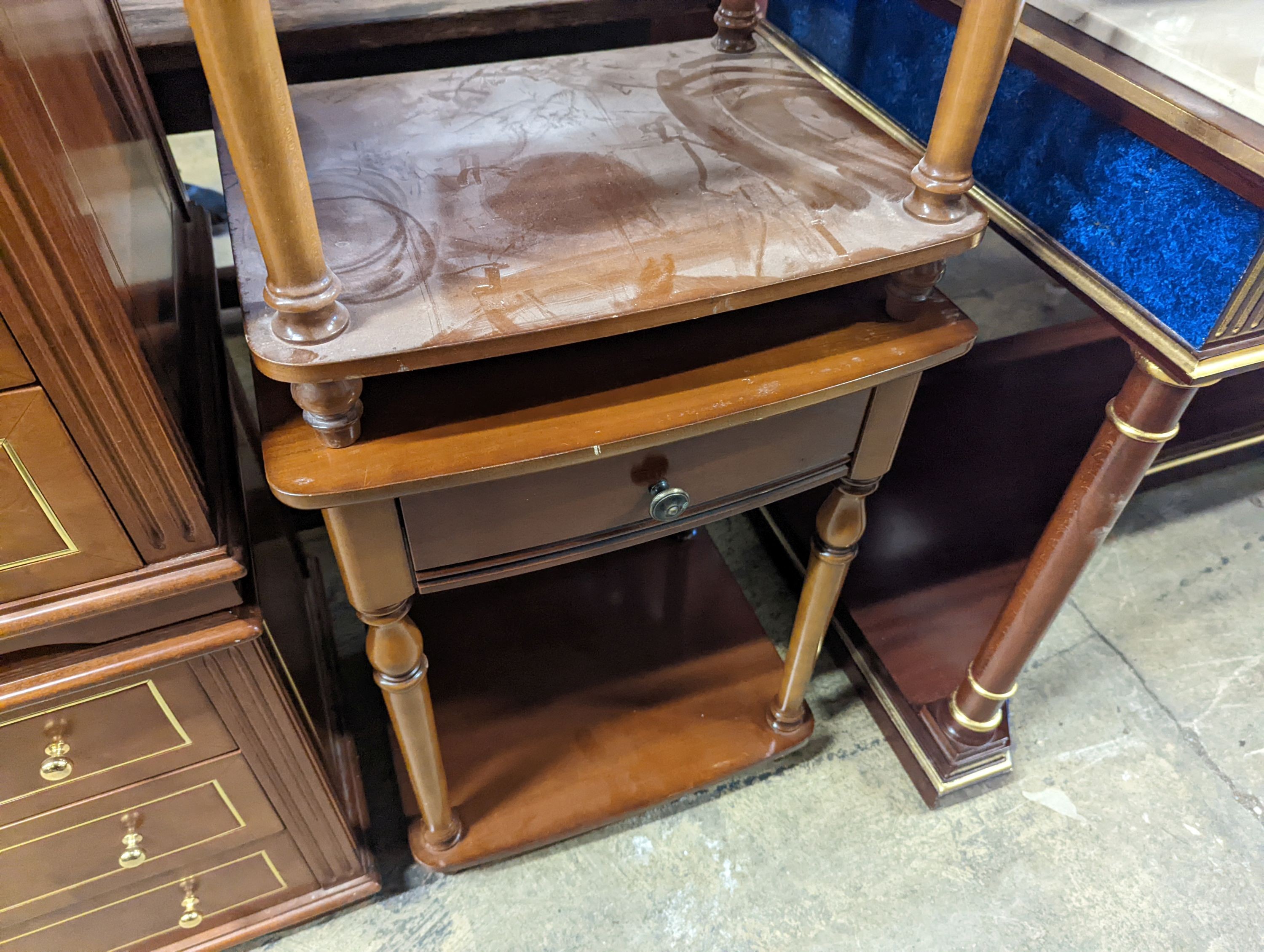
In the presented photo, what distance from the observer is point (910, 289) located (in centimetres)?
69

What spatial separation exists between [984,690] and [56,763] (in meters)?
0.95

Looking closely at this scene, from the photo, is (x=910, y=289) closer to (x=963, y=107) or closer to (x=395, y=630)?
(x=963, y=107)

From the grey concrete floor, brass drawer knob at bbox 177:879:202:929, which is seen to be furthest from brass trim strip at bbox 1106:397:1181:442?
brass drawer knob at bbox 177:879:202:929

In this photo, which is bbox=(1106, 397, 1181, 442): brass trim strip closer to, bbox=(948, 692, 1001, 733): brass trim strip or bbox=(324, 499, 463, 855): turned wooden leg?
bbox=(948, 692, 1001, 733): brass trim strip

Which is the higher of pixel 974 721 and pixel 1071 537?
pixel 1071 537

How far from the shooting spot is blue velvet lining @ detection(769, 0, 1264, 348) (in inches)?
24.8

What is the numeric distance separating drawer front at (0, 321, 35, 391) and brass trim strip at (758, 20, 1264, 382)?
26.4 inches

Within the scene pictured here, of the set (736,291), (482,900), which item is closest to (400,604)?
(736,291)

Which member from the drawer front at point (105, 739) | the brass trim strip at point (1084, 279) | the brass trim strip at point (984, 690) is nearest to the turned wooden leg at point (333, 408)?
the drawer front at point (105, 739)

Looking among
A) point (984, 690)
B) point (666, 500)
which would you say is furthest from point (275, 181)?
point (984, 690)

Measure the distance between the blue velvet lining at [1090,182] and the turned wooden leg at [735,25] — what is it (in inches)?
3.5

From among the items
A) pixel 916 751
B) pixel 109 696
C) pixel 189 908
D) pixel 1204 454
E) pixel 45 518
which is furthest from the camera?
pixel 1204 454

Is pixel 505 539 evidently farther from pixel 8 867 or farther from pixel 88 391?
pixel 8 867

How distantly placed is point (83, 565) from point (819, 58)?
2.84 ft
